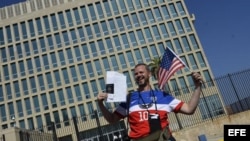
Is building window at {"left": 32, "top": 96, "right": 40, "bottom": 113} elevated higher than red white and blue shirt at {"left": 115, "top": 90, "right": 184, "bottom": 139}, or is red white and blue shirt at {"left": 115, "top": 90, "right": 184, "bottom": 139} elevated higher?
building window at {"left": 32, "top": 96, "right": 40, "bottom": 113}

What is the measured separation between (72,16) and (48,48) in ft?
21.7

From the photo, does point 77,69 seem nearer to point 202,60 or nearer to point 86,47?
point 86,47

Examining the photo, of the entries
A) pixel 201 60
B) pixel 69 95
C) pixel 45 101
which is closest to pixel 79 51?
pixel 69 95

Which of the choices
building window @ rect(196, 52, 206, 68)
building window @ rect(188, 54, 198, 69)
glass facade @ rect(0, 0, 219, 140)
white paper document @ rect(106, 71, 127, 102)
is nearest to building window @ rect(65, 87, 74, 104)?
glass facade @ rect(0, 0, 219, 140)

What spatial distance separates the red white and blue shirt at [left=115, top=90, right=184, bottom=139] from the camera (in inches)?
130

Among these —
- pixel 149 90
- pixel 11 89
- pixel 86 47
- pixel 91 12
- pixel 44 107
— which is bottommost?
pixel 149 90

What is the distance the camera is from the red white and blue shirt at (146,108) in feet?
10.9

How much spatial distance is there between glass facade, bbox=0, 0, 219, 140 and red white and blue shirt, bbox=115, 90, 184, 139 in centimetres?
4620

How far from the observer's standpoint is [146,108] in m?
3.37

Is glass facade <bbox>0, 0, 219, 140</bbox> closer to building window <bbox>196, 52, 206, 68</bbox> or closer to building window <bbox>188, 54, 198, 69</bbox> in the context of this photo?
building window <bbox>196, 52, 206, 68</bbox>

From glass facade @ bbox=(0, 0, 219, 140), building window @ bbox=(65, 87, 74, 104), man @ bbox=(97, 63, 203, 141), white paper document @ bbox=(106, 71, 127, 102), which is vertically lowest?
man @ bbox=(97, 63, 203, 141)

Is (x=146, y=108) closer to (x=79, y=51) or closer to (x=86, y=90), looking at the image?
(x=86, y=90)

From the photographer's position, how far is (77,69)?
170 feet

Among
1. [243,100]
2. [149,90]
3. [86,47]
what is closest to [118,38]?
[86,47]
